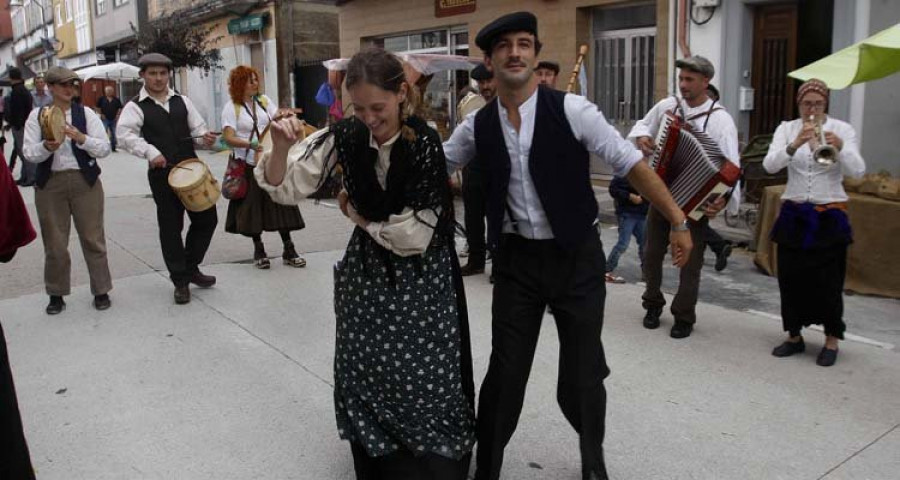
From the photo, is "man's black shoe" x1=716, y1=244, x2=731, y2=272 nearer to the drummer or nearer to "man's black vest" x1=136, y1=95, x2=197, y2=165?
the drummer

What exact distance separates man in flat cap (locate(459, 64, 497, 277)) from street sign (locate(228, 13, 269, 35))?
15.5 meters

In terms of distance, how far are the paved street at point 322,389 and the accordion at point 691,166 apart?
3.29ft

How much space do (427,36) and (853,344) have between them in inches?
464

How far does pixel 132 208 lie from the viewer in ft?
37.6

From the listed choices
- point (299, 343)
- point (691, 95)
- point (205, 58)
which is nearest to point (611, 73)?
point (691, 95)

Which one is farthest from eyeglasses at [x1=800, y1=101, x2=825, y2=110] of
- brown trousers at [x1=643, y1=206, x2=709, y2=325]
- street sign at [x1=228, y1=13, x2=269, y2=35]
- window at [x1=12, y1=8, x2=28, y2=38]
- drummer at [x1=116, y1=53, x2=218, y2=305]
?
window at [x1=12, y1=8, x2=28, y2=38]

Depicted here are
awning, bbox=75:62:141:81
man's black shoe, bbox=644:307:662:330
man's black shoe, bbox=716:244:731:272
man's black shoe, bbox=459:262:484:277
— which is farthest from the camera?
awning, bbox=75:62:141:81

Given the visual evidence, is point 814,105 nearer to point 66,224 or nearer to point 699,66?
point 699,66

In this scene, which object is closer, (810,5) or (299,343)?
(299,343)

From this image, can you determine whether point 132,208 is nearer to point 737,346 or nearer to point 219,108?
point 737,346

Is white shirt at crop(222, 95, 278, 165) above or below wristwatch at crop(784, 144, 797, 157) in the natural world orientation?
above

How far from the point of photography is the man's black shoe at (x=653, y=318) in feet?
17.9

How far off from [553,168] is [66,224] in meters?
4.33

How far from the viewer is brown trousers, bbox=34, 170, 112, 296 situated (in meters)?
5.78
